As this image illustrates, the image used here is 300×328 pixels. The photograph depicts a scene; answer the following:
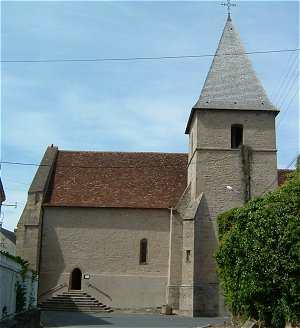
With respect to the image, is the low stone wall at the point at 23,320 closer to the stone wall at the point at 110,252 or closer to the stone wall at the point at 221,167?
the stone wall at the point at 221,167

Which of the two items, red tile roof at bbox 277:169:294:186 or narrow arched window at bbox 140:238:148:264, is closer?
narrow arched window at bbox 140:238:148:264

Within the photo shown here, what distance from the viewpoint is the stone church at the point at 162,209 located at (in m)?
29.8

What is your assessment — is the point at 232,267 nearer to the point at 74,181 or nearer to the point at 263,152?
the point at 263,152

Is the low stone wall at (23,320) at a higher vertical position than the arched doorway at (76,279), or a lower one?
lower

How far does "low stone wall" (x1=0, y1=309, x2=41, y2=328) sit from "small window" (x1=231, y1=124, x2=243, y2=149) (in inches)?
675

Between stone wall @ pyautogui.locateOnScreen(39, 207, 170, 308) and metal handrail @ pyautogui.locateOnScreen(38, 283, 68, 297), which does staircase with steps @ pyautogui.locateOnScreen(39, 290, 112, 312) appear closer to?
metal handrail @ pyautogui.locateOnScreen(38, 283, 68, 297)

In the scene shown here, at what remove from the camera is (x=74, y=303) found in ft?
99.3

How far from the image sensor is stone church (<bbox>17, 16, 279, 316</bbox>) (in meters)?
29.8

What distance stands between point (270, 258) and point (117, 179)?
63.1ft

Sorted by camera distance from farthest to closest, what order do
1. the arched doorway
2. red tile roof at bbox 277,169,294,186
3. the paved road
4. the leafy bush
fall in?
red tile roof at bbox 277,169,294,186, the arched doorway, the paved road, the leafy bush

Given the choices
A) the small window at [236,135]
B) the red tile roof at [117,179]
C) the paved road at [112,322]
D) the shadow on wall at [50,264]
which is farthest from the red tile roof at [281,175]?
the shadow on wall at [50,264]

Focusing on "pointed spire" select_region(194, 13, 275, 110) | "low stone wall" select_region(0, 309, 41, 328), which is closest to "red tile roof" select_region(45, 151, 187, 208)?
"pointed spire" select_region(194, 13, 275, 110)

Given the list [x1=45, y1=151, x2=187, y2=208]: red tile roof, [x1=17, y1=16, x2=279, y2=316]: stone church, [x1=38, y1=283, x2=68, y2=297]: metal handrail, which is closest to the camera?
[x1=17, y1=16, x2=279, y2=316]: stone church

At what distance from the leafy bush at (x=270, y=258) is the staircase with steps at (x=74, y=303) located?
14.3 meters
